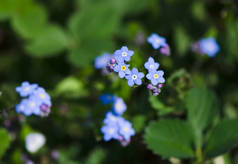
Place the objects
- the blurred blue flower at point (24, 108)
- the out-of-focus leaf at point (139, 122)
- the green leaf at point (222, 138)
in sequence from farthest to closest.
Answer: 1. the out-of-focus leaf at point (139, 122)
2. the green leaf at point (222, 138)
3. the blurred blue flower at point (24, 108)

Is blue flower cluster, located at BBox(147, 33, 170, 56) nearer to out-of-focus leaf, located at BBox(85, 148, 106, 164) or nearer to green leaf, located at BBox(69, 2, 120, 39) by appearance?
out-of-focus leaf, located at BBox(85, 148, 106, 164)

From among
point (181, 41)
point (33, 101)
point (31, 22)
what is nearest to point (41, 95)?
point (33, 101)

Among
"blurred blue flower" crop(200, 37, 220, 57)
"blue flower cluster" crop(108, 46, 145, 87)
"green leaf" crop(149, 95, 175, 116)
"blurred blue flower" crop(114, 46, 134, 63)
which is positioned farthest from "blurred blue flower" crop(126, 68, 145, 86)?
"blurred blue flower" crop(200, 37, 220, 57)

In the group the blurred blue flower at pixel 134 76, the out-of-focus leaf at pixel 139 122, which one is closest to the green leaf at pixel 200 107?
the out-of-focus leaf at pixel 139 122

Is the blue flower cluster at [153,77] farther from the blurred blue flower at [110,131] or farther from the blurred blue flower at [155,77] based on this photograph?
the blurred blue flower at [110,131]

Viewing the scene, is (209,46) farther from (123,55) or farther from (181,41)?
(123,55)

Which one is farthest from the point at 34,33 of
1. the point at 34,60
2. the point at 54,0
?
the point at 54,0
